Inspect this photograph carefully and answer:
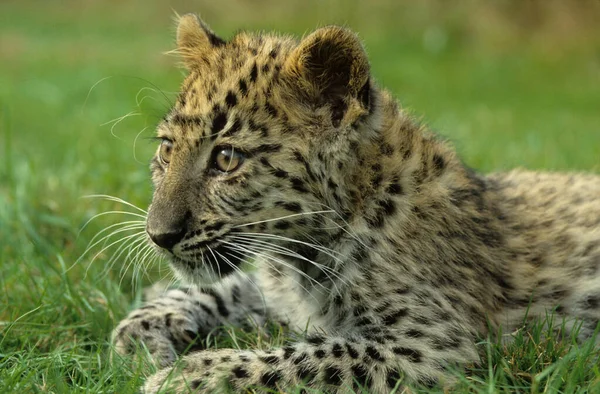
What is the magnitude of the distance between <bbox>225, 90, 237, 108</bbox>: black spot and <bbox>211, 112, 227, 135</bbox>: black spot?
2.8 inches

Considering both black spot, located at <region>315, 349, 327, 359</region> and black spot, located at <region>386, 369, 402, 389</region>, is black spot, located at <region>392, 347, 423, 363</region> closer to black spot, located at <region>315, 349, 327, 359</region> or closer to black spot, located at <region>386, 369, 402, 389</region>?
black spot, located at <region>386, 369, 402, 389</region>

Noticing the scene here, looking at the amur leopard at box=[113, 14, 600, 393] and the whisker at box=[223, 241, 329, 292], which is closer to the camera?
the amur leopard at box=[113, 14, 600, 393]

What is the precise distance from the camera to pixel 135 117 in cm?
1336

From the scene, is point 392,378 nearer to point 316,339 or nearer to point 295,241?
point 316,339

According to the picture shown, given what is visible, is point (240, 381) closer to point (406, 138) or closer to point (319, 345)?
point (319, 345)

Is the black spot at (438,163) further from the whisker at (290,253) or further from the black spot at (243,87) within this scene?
the black spot at (243,87)

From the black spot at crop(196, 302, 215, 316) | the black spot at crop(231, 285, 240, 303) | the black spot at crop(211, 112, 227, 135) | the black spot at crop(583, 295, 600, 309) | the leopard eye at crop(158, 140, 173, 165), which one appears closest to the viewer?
the black spot at crop(211, 112, 227, 135)

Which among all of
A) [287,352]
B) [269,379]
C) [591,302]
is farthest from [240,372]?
[591,302]

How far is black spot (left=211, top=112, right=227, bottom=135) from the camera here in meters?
4.80

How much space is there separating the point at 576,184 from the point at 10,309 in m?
4.32

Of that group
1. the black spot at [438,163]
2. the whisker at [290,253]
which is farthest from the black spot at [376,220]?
the black spot at [438,163]

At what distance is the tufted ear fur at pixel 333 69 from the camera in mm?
4578

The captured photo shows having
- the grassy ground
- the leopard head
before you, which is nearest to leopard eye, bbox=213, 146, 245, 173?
the leopard head

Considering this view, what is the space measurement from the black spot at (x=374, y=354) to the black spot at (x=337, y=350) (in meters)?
0.14
